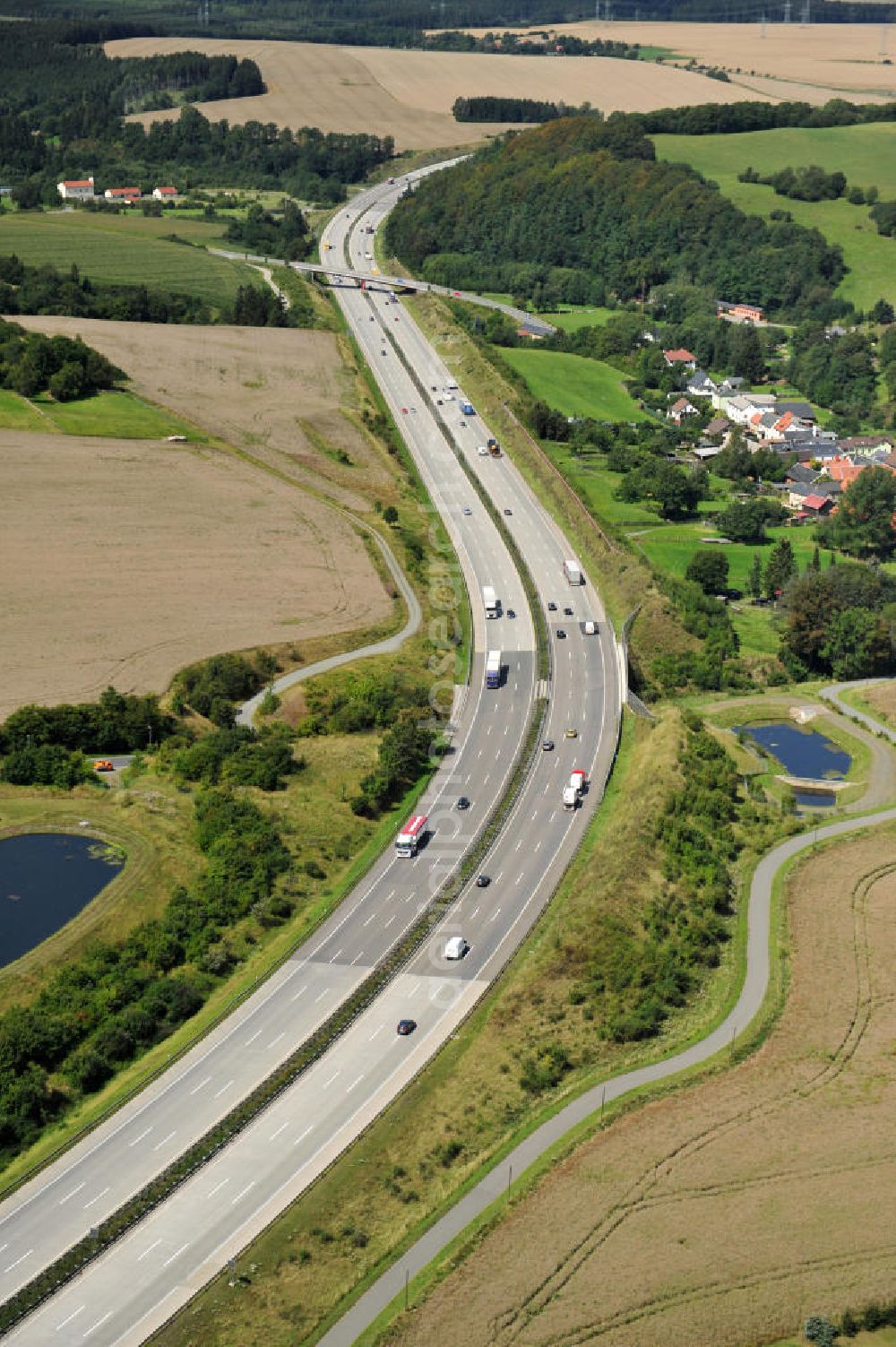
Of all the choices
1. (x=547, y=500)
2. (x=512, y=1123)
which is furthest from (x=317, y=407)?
(x=512, y=1123)

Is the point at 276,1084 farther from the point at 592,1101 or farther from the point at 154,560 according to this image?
the point at 154,560

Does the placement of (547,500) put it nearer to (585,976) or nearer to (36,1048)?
(585,976)

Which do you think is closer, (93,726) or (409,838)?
(409,838)

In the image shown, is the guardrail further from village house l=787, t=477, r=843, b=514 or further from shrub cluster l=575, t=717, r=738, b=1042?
village house l=787, t=477, r=843, b=514

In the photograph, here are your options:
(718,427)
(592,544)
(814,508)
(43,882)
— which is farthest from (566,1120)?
(718,427)

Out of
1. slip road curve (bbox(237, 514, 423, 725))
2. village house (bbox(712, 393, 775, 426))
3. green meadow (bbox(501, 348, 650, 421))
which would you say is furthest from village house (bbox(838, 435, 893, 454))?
slip road curve (bbox(237, 514, 423, 725))
